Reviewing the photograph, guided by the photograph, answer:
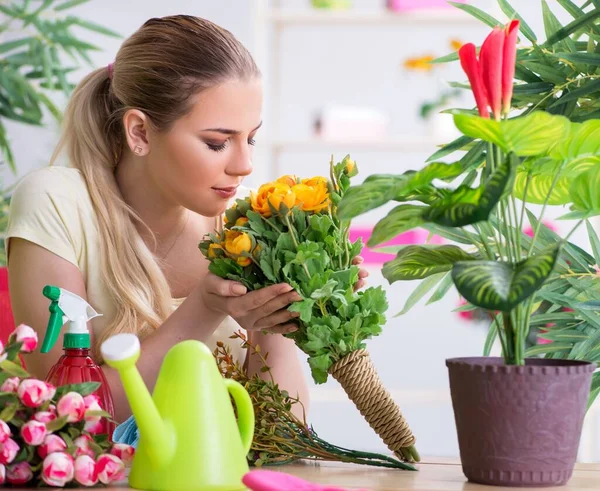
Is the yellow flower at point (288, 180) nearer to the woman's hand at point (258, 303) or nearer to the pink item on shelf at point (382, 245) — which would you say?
→ the woman's hand at point (258, 303)

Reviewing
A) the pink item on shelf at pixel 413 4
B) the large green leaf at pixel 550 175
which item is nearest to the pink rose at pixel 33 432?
the large green leaf at pixel 550 175

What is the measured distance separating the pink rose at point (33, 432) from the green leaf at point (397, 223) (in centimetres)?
39

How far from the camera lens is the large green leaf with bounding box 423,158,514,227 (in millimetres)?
851

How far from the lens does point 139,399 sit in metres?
0.85

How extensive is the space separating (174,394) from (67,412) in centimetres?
12

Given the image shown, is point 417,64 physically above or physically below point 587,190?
above

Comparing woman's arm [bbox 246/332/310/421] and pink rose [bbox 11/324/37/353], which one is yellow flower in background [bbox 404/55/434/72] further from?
pink rose [bbox 11/324/37/353]

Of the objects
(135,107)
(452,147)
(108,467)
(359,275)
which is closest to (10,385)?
(108,467)

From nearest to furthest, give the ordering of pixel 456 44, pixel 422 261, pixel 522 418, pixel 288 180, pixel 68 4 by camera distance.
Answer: pixel 522 418
pixel 422 261
pixel 288 180
pixel 68 4
pixel 456 44

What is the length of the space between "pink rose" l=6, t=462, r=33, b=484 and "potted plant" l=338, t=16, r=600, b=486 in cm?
42

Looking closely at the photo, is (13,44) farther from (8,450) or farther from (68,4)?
(8,450)

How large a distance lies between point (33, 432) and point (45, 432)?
14mm

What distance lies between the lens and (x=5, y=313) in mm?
1608

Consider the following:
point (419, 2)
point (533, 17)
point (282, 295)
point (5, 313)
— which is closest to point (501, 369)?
point (282, 295)
